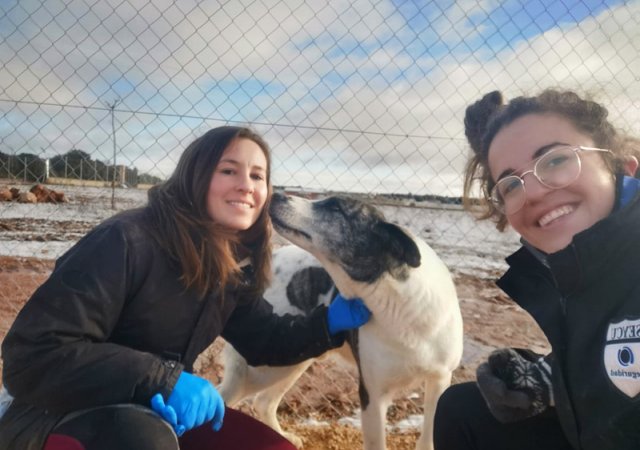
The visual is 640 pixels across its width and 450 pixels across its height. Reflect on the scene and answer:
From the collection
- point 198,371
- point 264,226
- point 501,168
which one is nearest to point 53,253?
point 198,371

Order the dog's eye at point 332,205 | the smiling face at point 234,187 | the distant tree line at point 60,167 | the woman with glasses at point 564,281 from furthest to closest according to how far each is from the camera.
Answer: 1. the distant tree line at point 60,167
2. the dog's eye at point 332,205
3. the smiling face at point 234,187
4. the woman with glasses at point 564,281

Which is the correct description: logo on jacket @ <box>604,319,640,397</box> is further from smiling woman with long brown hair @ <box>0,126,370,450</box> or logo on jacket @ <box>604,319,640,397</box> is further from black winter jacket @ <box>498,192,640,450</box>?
smiling woman with long brown hair @ <box>0,126,370,450</box>

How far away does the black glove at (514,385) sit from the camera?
7.32 ft

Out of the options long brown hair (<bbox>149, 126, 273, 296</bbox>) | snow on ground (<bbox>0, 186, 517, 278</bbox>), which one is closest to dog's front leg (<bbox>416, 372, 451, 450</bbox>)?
long brown hair (<bbox>149, 126, 273, 296</bbox>)

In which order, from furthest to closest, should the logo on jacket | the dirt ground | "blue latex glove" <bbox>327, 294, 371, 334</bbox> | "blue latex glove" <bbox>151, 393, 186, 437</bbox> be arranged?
the dirt ground < "blue latex glove" <bbox>327, 294, 371, 334</bbox> < "blue latex glove" <bbox>151, 393, 186, 437</bbox> < the logo on jacket

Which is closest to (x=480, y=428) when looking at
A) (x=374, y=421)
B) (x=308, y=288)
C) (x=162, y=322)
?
(x=374, y=421)

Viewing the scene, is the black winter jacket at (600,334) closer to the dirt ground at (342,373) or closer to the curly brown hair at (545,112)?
the curly brown hair at (545,112)

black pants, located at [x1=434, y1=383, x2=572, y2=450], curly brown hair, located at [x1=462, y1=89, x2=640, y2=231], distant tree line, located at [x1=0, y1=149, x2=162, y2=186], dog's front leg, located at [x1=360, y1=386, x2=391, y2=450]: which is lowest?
dog's front leg, located at [x1=360, y1=386, x2=391, y2=450]

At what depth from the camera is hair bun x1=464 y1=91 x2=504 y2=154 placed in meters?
2.54

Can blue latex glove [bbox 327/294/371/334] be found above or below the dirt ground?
above

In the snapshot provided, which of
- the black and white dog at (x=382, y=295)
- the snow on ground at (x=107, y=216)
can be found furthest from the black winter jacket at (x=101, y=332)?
the snow on ground at (x=107, y=216)

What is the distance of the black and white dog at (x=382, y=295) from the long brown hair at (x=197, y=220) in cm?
63

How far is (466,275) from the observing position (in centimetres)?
949

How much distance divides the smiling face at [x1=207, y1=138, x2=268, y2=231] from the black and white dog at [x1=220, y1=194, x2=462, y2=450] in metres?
0.50
